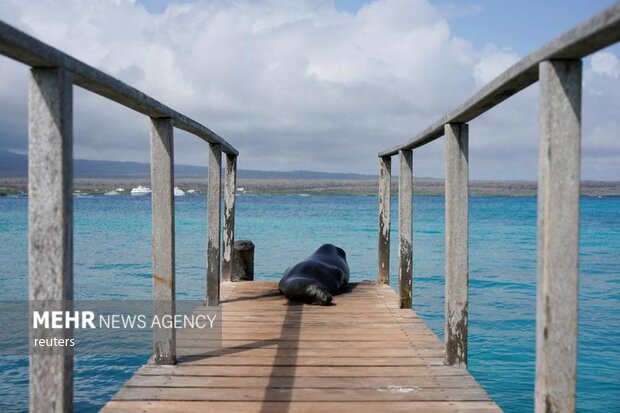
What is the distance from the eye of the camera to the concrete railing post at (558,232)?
7.82 ft

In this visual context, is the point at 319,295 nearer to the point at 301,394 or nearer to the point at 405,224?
the point at 405,224

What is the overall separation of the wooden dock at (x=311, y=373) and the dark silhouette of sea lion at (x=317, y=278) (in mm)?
694

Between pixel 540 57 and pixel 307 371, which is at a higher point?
pixel 540 57

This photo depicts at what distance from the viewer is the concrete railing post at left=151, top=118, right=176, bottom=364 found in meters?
4.10

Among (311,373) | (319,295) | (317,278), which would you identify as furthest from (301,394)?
(317,278)

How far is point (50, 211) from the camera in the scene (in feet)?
7.97

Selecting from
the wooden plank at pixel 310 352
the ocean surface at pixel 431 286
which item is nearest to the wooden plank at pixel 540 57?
the wooden plank at pixel 310 352

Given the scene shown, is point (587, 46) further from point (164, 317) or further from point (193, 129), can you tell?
point (193, 129)

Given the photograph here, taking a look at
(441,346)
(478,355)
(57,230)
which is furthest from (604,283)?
(57,230)

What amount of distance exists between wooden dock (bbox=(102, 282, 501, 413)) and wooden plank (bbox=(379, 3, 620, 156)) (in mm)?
1601

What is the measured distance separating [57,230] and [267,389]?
171cm

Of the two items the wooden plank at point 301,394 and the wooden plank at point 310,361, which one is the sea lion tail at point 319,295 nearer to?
the wooden plank at point 310,361

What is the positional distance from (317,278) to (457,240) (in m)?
3.30

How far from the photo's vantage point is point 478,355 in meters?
9.02
